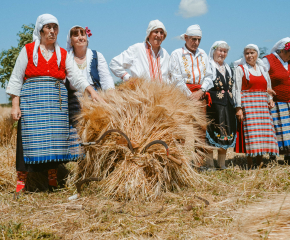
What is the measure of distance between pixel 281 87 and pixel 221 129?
1309 mm

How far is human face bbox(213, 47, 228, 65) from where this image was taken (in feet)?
14.5

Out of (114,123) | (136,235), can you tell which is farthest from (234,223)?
(114,123)

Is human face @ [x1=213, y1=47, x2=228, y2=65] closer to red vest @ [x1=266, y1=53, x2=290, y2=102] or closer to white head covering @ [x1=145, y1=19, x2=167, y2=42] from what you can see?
red vest @ [x1=266, y1=53, x2=290, y2=102]

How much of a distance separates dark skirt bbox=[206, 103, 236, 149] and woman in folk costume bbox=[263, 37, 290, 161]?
2.65 ft

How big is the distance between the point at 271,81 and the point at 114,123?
3.08 meters

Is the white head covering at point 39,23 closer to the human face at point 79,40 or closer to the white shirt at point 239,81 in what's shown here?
the human face at point 79,40

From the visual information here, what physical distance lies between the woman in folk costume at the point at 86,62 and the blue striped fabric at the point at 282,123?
2711 millimetres

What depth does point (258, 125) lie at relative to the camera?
14.2 feet

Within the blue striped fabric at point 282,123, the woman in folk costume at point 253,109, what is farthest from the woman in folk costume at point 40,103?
the blue striped fabric at point 282,123

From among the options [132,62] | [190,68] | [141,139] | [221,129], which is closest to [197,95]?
[190,68]

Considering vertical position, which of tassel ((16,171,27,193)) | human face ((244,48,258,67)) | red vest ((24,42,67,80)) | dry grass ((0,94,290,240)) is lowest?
dry grass ((0,94,290,240))

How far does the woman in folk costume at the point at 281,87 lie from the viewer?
4.50 m

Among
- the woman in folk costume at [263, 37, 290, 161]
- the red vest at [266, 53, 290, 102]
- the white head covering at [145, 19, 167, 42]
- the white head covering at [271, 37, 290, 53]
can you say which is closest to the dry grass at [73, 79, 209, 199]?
the white head covering at [145, 19, 167, 42]

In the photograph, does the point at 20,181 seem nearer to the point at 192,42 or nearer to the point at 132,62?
the point at 132,62
